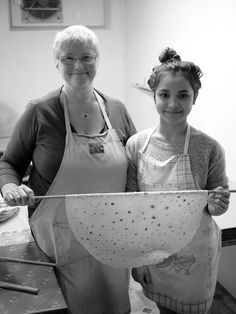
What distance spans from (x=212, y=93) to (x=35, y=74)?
6.33ft

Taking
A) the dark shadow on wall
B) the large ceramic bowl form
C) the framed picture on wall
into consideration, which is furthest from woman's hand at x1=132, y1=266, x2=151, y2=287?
the framed picture on wall

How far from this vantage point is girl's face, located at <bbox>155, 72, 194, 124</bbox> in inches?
46.9

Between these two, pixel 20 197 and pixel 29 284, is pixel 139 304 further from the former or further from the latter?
pixel 20 197

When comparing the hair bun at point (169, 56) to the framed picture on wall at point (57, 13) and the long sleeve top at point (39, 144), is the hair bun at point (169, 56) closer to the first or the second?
the long sleeve top at point (39, 144)

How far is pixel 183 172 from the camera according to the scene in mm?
1203

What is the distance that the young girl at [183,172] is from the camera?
A: 1.20m

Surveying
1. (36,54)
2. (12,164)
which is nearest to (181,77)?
(12,164)

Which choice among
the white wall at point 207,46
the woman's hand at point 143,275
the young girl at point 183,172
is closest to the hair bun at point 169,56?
the young girl at point 183,172

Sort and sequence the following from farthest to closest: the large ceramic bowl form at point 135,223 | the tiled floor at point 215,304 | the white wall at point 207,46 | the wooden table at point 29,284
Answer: the tiled floor at point 215,304 → the white wall at point 207,46 → the large ceramic bowl form at point 135,223 → the wooden table at point 29,284

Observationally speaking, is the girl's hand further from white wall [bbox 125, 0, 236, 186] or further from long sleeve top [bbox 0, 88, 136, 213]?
white wall [bbox 125, 0, 236, 186]

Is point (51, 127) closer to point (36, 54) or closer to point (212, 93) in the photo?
point (212, 93)

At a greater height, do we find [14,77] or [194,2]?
[194,2]

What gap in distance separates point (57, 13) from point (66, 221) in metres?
→ 2.43

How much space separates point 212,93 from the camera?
196 centimetres
